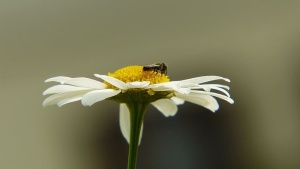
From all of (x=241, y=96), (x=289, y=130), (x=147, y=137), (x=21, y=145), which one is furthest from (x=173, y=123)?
(x=21, y=145)

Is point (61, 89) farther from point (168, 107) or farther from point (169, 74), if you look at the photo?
point (169, 74)

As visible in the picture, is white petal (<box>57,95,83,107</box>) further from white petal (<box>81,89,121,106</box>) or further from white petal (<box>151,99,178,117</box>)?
white petal (<box>151,99,178,117</box>)

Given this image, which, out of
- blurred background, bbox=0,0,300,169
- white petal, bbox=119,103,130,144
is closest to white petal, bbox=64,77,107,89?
white petal, bbox=119,103,130,144

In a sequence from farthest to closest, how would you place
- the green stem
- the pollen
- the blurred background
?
1. the blurred background
2. the pollen
3. the green stem

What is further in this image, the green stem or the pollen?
the pollen

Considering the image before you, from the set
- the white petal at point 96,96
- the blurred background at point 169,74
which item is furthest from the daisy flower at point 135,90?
the blurred background at point 169,74

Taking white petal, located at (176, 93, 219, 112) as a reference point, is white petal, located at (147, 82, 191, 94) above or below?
above

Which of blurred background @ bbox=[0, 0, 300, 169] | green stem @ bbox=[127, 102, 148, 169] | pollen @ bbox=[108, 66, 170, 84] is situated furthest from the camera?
blurred background @ bbox=[0, 0, 300, 169]

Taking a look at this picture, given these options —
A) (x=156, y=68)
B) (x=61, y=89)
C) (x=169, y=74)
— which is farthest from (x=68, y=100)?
(x=169, y=74)
